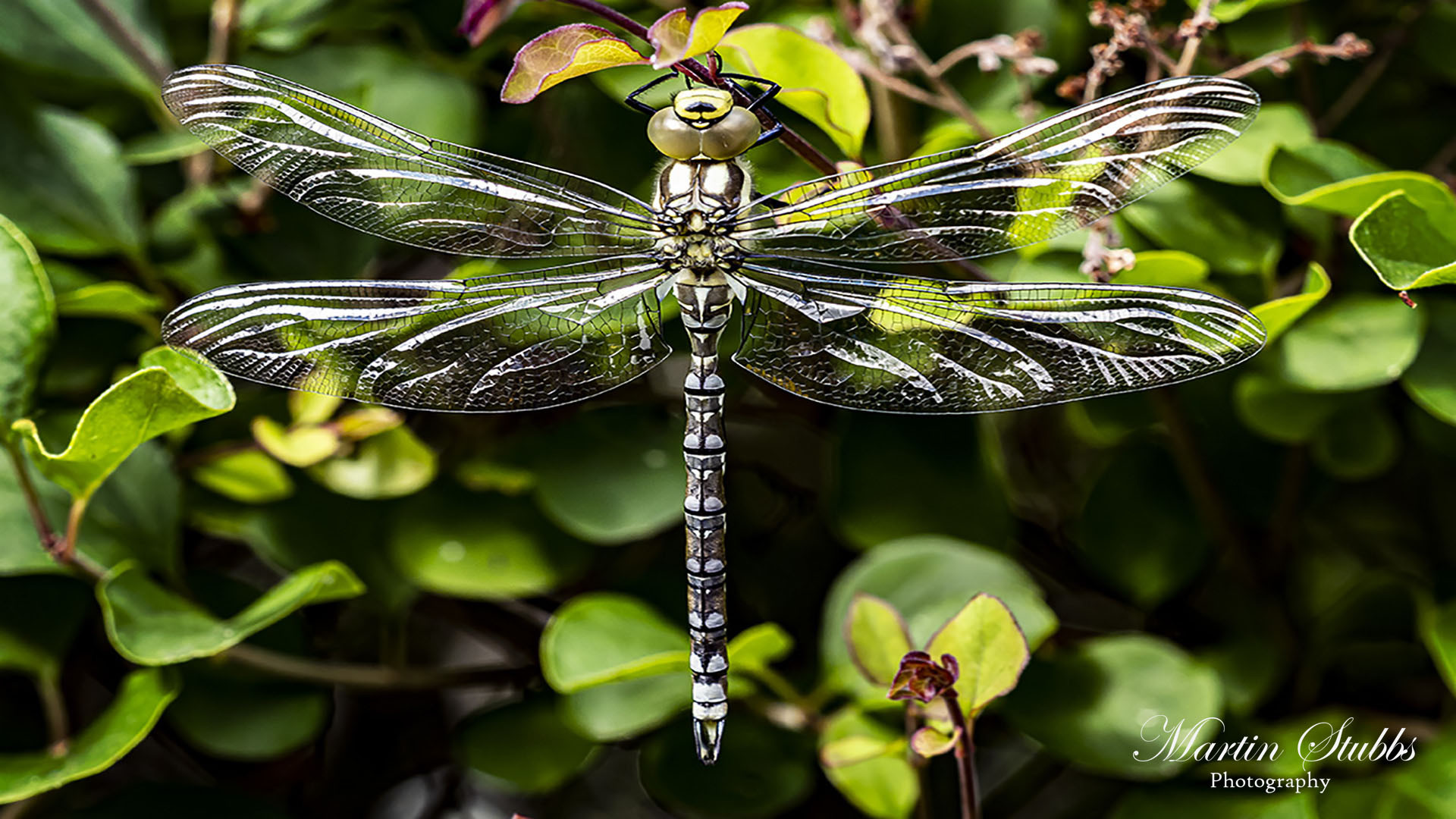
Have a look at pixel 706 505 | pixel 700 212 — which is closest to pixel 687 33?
pixel 700 212

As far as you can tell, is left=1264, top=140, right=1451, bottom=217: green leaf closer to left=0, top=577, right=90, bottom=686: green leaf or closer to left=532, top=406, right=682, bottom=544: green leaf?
left=532, top=406, right=682, bottom=544: green leaf

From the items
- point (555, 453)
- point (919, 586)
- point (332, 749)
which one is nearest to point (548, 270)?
point (555, 453)

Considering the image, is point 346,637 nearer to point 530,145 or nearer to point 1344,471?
point 530,145

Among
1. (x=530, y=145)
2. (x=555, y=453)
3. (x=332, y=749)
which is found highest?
(x=530, y=145)

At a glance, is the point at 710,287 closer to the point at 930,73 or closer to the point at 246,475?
the point at 930,73

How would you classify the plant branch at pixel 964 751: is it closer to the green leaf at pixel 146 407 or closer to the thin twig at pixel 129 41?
the green leaf at pixel 146 407

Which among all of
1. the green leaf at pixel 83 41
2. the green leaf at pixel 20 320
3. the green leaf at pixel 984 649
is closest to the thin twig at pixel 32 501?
the green leaf at pixel 20 320


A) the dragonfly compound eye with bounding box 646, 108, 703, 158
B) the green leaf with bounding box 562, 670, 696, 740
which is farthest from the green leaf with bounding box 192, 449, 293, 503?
the dragonfly compound eye with bounding box 646, 108, 703, 158
